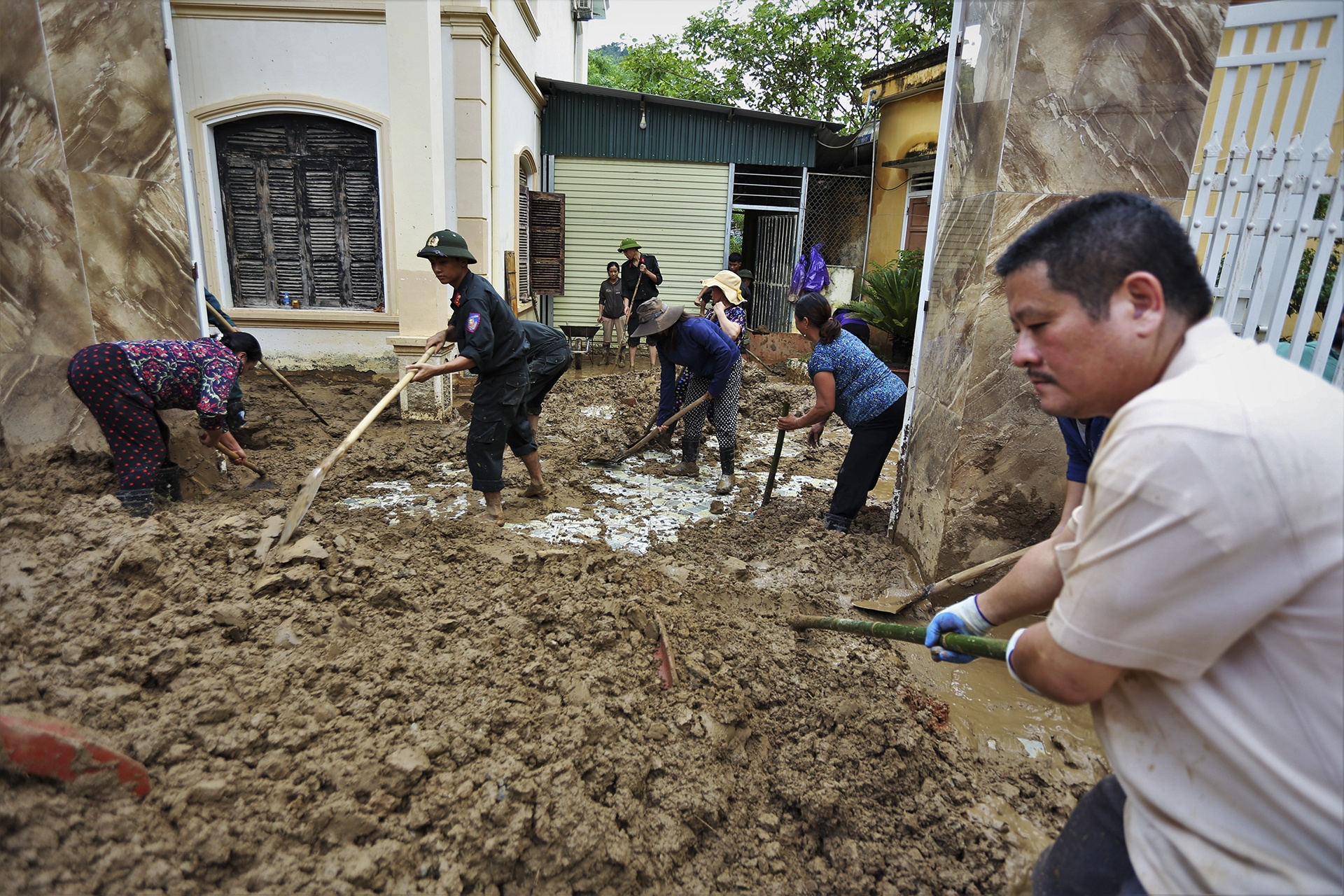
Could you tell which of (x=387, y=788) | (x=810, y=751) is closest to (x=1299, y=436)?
(x=810, y=751)

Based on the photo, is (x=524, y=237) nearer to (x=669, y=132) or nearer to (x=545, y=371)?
(x=669, y=132)

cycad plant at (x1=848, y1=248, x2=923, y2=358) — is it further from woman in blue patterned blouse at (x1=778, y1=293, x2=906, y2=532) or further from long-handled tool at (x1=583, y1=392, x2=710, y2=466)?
woman in blue patterned blouse at (x1=778, y1=293, x2=906, y2=532)

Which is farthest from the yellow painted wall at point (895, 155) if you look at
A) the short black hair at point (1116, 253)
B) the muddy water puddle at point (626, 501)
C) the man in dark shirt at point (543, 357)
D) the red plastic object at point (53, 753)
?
the red plastic object at point (53, 753)

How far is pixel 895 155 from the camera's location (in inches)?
477

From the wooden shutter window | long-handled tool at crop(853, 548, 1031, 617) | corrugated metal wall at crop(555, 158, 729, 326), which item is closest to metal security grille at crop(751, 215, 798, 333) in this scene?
corrugated metal wall at crop(555, 158, 729, 326)

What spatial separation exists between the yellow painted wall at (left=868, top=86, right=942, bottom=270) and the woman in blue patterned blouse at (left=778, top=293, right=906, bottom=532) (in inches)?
319

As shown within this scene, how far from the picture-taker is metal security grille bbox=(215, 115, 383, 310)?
22.9ft

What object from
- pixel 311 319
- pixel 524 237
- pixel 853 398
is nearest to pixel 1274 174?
pixel 853 398

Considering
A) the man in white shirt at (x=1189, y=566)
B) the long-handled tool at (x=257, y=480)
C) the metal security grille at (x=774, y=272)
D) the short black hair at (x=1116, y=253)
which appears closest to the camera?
the man in white shirt at (x=1189, y=566)

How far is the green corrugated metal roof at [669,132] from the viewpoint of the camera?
38.3ft

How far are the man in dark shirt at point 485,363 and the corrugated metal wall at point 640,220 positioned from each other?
7.81 metres

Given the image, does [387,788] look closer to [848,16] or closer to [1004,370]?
[1004,370]

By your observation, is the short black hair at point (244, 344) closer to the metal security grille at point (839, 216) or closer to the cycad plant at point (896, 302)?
the cycad plant at point (896, 302)

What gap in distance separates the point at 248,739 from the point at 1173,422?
2475mm
